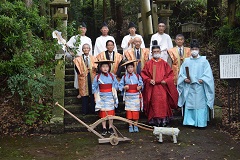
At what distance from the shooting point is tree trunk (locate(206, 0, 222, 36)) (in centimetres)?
1201

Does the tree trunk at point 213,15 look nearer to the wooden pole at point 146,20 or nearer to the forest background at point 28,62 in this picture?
the forest background at point 28,62

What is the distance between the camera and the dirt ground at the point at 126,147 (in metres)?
5.45

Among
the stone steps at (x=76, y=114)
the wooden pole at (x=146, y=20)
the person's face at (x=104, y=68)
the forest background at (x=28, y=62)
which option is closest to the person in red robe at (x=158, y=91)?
the stone steps at (x=76, y=114)

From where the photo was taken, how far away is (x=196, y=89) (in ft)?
23.6

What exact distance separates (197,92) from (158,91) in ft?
2.99

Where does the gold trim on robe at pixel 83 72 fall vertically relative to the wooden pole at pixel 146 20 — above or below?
below

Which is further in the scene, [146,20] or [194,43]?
[146,20]

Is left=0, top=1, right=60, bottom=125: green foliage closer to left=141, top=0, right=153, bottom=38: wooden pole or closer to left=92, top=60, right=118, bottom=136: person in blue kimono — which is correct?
left=92, top=60, right=118, bottom=136: person in blue kimono

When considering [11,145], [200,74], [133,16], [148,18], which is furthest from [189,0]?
[11,145]

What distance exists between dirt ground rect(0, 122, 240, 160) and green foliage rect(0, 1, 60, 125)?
0.97 meters

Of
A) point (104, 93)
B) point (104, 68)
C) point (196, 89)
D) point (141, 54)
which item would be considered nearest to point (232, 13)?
Answer: point (196, 89)

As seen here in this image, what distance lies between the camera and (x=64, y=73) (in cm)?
871

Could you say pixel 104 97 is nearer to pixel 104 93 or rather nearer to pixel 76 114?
pixel 104 93

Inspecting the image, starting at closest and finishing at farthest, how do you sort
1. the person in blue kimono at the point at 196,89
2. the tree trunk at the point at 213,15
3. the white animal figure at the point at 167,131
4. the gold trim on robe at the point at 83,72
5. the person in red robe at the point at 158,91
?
the white animal figure at the point at 167,131 → the person in red robe at the point at 158,91 → the person in blue kimono at the point at 196,89 → the gold trim on robe at the point at 83,72 → the tree trunk at the point at 213,15
